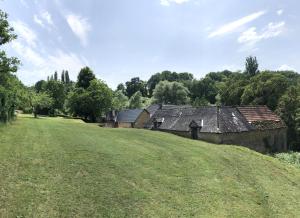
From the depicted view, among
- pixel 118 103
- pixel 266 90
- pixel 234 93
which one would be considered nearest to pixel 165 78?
pixel 118 103

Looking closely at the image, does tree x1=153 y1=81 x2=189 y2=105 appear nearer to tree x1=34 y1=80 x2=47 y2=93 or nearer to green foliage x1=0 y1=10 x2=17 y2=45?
tree x1=34 y1=80 x2=47 y2=93

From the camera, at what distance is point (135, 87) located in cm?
16012

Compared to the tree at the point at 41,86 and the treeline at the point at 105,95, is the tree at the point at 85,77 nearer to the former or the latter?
the treeline at the point at 105,95

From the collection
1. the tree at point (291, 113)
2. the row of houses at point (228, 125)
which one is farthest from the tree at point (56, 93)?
the tree at point (291, 113)

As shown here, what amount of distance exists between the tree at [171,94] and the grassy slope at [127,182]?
90.1 meters

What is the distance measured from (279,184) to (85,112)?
184 ft

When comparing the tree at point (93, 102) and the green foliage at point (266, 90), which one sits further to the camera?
the tree at point (93, 102)

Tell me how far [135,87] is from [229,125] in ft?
393

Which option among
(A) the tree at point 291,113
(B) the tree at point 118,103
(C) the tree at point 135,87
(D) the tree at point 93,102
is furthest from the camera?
(C) the tree at point 135,87

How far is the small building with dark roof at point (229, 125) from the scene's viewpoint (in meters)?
41.2

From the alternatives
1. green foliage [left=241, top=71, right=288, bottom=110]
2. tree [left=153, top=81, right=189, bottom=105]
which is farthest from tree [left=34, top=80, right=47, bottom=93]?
green foliage [left=241, top=71, right=288, bottom=110]

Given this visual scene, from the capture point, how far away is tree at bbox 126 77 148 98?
524 feet

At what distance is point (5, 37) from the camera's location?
2633 centimetres

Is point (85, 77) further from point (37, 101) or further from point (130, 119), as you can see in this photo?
point (130, 119)
